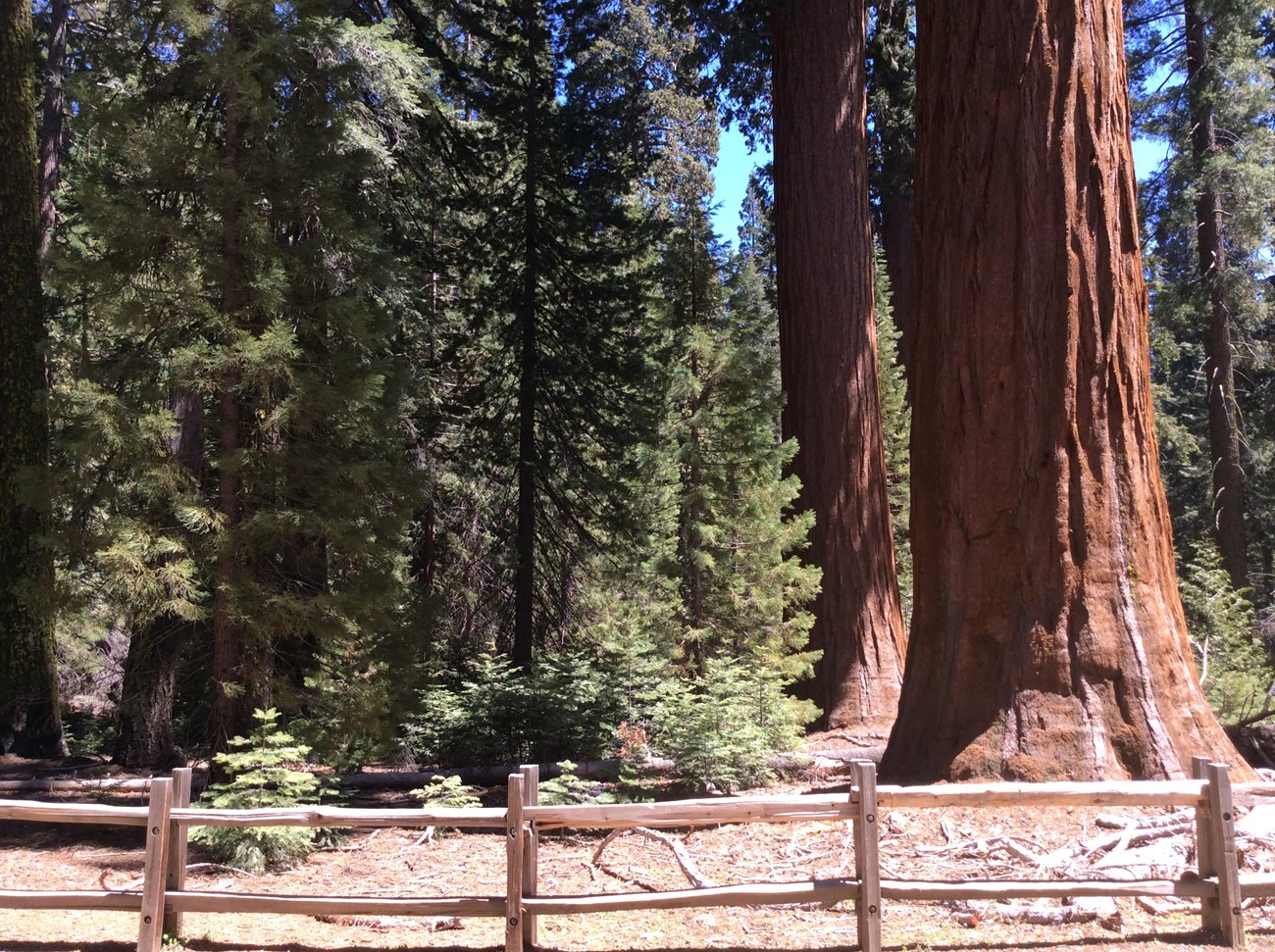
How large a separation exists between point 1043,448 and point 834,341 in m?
5.62

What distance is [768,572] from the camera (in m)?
11.3

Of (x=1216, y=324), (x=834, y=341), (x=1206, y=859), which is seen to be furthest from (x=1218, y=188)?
(x=1206, y=859)

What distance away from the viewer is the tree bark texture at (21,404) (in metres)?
11.5

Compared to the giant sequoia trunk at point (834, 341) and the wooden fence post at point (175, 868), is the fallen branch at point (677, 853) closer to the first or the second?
the wooden fence post at point (175, 868)

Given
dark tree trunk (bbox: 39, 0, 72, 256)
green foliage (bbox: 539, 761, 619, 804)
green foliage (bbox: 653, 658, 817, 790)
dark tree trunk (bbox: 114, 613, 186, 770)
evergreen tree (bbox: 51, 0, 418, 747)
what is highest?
dark tree trunk (bbox: 39, 0, 72, 256)

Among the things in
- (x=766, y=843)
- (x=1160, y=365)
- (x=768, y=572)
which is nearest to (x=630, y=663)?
(x=768, y=572)

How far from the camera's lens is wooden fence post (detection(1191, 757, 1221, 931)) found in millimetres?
5445

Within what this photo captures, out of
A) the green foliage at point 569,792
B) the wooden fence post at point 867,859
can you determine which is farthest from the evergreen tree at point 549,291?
the wooden fence post at point 867,859

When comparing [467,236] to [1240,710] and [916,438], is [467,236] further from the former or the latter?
[1240,710]

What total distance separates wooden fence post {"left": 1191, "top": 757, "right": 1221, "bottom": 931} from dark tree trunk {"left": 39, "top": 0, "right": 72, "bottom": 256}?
62.2 ft

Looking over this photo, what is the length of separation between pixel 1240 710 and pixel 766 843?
8061mm

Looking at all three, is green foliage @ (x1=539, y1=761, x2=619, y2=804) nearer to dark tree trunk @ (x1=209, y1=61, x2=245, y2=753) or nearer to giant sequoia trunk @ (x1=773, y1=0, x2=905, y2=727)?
dark tree trunk @ (x1=209, y1=61, x2=245, y2=753)

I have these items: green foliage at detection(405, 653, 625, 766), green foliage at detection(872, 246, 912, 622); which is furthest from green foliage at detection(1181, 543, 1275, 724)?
green foliage at detection(405, 653, 625, 766)

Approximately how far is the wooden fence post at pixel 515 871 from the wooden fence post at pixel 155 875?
6.63ft
